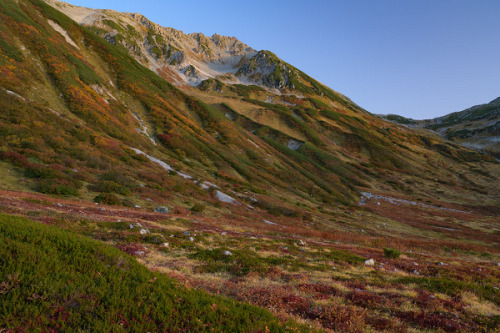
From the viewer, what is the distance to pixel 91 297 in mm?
4941

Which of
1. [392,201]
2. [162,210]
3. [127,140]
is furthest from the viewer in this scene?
[392,201]

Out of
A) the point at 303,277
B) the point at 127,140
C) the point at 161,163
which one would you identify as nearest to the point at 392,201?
the point at 161,163

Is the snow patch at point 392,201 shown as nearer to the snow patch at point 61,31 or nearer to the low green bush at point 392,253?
the low green bush at point 392,253

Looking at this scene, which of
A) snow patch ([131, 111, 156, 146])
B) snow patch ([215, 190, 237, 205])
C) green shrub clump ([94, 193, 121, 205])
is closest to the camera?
green shrub clump ([94, 193, 121, 205])

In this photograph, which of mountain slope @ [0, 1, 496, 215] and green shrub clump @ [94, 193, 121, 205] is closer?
green shrub clump @ [94, 193, 121, 205]

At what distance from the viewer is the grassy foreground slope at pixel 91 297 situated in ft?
14.3

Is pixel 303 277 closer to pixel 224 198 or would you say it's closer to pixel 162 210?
pixel 162 210

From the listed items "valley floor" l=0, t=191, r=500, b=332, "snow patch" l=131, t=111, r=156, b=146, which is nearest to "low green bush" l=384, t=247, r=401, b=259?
"valley floor" l=0, t=191, r=500, b=332

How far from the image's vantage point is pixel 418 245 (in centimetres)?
2628

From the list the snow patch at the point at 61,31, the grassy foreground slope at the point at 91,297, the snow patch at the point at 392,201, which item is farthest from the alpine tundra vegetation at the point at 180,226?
the snow patch at the point at 392,201

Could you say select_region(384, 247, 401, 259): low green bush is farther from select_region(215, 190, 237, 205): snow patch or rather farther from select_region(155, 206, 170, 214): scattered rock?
select_region(215, 190, 237, 205): snow patch

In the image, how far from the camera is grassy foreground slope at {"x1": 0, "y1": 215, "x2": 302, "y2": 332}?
4.36 metres

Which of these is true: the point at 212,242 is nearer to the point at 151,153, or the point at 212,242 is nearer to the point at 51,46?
the point at 151,153

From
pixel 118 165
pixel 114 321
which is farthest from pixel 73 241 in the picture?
pixel 118 165
